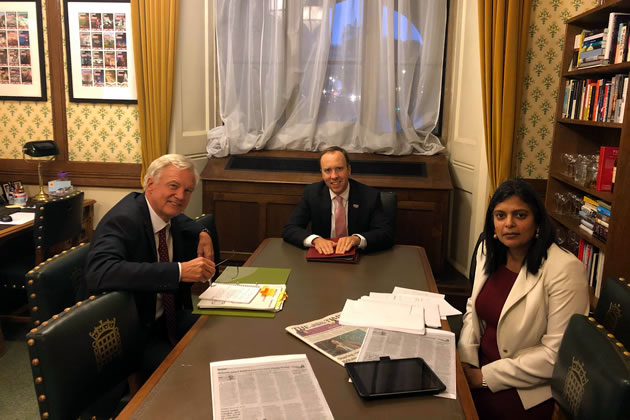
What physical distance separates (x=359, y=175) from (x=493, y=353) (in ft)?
6.96

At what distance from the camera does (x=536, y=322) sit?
5.52 feet

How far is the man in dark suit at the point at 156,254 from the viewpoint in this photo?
1.72 m

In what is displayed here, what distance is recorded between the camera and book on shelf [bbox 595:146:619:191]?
2.67m

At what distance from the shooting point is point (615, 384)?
1097mm

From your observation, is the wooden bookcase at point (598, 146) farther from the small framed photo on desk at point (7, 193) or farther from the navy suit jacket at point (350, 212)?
the small framed photo on desk at point (7, 193)

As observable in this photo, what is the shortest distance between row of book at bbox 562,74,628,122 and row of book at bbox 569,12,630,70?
0.10 meters

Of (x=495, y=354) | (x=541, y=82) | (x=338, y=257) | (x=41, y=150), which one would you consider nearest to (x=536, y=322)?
(x=495, y=354)

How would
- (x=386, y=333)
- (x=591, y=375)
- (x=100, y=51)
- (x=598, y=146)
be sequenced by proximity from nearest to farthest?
1. (x=591, y=375)
2. (x=386, y=333)
3. (x=598, y=146)
4. (x=100, y=51)

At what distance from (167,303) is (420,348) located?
1003mm

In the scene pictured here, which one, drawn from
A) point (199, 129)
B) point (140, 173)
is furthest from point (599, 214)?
point (140, 173)

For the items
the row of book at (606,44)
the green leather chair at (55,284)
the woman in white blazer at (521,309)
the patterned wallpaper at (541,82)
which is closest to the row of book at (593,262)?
the patterned wallpaper at (541,82)

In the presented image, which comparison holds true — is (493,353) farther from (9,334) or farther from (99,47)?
(99,47)

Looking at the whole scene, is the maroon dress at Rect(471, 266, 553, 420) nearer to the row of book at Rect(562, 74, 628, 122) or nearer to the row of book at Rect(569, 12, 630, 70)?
the row of book at Rect(562, 74, 628, 122)

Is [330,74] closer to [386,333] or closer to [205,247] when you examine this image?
[205,247]
